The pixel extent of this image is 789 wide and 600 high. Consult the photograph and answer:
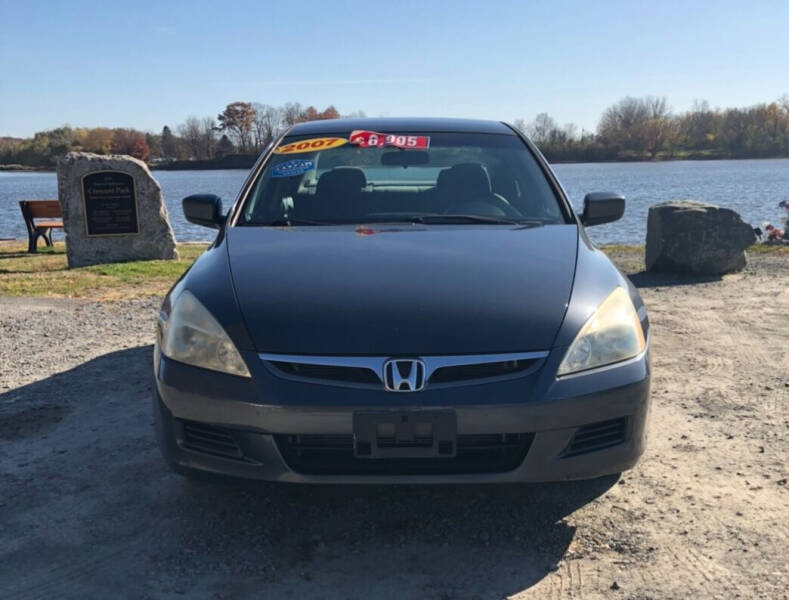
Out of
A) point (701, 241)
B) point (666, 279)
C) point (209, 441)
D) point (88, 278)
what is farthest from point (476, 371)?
point (88, 278)

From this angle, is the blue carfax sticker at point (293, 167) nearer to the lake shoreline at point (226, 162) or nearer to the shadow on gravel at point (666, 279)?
the shadow on gravel at point (666, 279)

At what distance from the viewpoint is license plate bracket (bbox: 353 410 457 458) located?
7.59ft

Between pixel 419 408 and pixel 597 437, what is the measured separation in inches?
25.8

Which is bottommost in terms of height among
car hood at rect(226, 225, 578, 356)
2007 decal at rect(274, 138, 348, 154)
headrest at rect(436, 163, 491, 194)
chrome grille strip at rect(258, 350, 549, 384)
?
chrome grille strip at rect(258, 350, 549, 384)

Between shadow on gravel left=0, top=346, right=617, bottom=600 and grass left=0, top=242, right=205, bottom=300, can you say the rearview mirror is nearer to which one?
shadow on gravel left=0, top=346, right=617, bottom=600

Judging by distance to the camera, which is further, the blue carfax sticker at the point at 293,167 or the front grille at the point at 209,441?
the blue carfax sticker at the point at 293,167

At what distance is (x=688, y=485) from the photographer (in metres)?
3.13

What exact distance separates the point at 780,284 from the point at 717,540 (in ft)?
20.8

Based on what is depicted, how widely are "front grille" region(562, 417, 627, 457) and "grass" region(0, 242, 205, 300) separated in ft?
21.4

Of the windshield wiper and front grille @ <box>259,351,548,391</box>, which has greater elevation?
the windshield wiper

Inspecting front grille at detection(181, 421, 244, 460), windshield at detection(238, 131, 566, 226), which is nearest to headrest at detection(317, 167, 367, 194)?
windshield at detection(238, 131, 566, 226)

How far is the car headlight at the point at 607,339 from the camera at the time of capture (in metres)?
2.46

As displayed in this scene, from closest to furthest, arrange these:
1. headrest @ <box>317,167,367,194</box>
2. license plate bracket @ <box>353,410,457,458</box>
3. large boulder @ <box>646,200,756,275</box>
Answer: license plate bracket @ <box>353,410,457,458</box> → headrest @ <box>317,167,367,194</box> → large boulder @ <box>646,200,756,275</box>

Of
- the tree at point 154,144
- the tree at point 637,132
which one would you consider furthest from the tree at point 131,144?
the tree at point 637,132
